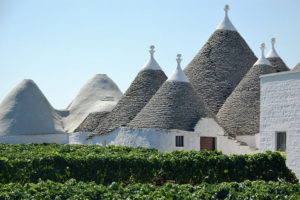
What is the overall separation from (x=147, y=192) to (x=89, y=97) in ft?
151

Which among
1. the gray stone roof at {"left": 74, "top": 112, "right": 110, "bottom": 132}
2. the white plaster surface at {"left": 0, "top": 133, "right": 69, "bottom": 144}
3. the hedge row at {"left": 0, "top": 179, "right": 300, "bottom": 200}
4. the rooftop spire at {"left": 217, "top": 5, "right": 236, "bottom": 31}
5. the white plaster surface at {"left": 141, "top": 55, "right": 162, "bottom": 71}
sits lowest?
the white plaster surface at {"left": 0, "top": 133, "right": 69, "bottom": 144}

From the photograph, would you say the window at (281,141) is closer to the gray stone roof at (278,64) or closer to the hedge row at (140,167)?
the hedge row at (140,167)

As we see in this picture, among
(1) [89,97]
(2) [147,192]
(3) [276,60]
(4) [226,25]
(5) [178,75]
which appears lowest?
(2) [147,192]

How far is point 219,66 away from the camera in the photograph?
3070 cm

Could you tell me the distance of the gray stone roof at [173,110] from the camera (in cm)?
2511

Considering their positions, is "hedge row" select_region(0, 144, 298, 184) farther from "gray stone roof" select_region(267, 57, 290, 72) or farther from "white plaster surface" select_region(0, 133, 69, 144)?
A: "white plaster surface" select_region(0, 133, 69, 144)

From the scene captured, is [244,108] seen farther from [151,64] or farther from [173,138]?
[151,64]

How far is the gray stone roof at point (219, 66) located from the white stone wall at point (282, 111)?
22.2 feet

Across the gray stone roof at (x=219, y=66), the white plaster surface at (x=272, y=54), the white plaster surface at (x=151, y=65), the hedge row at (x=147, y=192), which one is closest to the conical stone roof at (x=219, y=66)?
the gray stone roof at (x=219, y=66)

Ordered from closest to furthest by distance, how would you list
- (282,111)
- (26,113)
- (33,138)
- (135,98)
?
1. (282,111)
2. (135,98)
3. (33,138)
4. (26,113)

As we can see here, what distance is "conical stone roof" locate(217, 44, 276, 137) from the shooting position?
26.8 m

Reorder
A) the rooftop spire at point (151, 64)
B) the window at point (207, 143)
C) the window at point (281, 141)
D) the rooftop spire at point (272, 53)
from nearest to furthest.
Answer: the window at point (281, 141) < the window at point (207, 143) < the rooftop spire at point (151, 64) < the rooftop spire at point (272, 53)

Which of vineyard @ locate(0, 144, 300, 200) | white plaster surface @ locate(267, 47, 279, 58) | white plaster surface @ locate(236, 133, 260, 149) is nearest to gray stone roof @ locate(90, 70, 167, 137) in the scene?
white plaster surface @ locate(236, 133, 260, 149)

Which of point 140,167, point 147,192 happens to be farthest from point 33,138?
point 147,192
